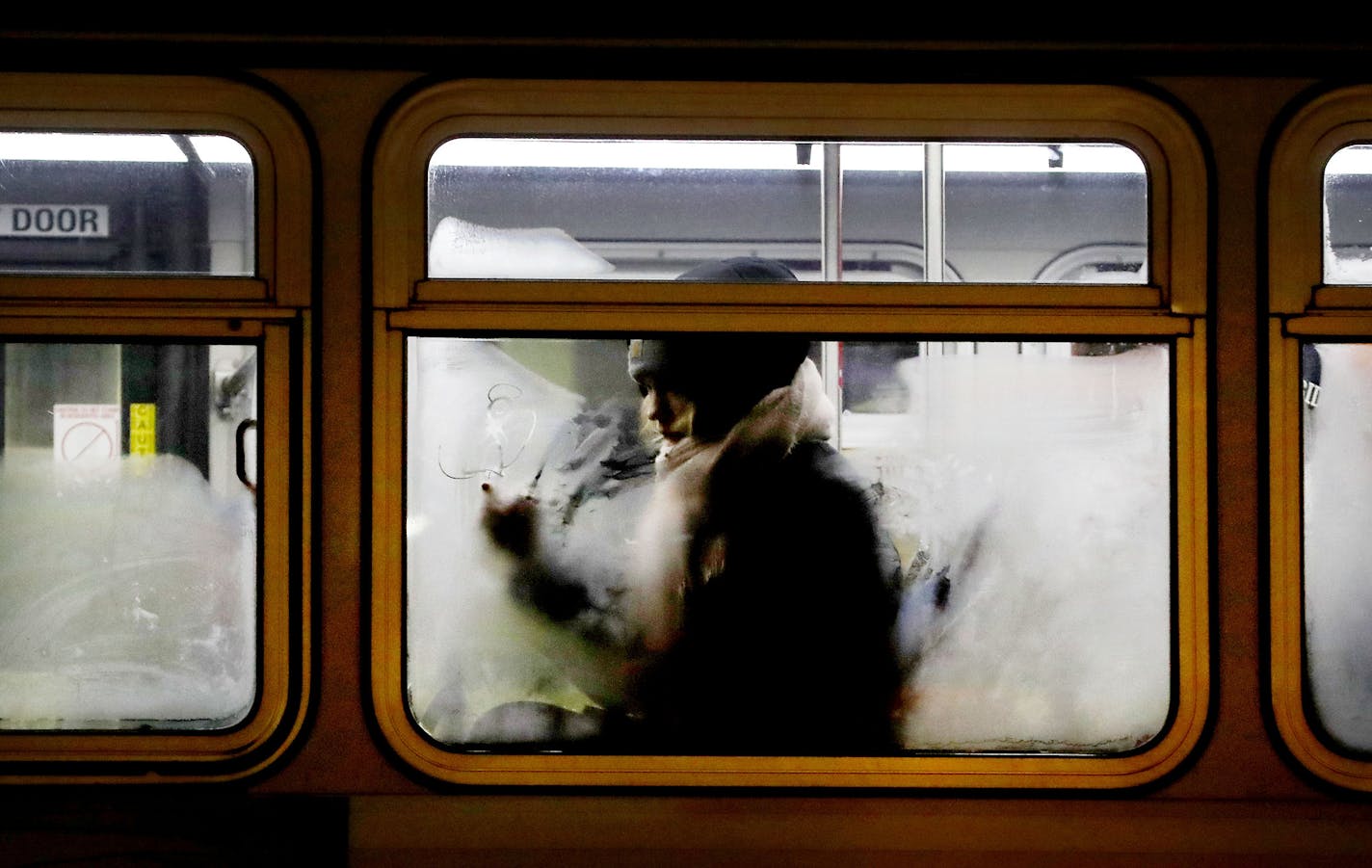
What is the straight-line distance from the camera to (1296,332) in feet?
6.27

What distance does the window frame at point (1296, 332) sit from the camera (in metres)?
1.90

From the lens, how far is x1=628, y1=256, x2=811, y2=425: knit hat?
1.91 metres

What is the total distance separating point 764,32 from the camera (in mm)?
1909

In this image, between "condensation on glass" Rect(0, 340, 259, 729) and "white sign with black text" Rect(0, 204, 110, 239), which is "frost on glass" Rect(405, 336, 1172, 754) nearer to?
"condensation on glass" Rect(0, 340, 259, 729)

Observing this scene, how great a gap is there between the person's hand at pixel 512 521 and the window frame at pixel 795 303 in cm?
18

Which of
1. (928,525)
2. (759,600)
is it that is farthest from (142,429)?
(928,525)

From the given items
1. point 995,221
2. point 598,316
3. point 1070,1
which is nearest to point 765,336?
point 598,316

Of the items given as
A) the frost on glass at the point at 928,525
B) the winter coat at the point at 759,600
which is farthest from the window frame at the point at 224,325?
the winter coat at the point at 759,600

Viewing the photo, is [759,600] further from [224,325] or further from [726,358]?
[224,325]

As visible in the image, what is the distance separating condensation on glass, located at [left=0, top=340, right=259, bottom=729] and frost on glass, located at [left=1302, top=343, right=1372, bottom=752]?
7.04ft

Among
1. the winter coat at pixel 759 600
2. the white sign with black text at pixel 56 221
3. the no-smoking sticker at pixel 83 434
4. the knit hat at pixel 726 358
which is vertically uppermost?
the white sign with black text at pixel 56 221

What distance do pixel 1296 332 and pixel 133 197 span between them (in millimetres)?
2363

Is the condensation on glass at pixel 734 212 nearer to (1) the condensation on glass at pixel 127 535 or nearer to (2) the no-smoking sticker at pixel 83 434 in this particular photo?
(1) the condensation on glass at pixel 127 535

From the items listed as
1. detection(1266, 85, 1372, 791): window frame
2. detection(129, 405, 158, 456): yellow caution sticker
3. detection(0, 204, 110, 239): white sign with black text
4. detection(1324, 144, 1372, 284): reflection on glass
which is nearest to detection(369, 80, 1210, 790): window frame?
detection(1266, 85, 1372, 791): window frame
